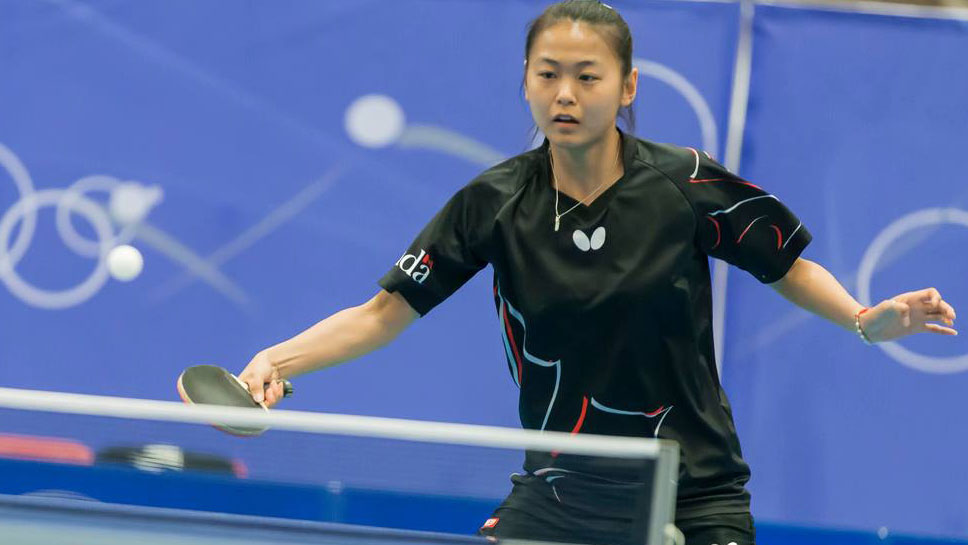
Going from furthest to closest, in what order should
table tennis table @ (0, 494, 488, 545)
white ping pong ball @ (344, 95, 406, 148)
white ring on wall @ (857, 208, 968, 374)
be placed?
white ping pong ball @ (344, 95, 406, 148) → white ring on wall @ (857, 208, 968, 374) → table tennis table @ (0, 494, 488, 545)

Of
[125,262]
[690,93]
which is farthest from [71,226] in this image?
[690,93]

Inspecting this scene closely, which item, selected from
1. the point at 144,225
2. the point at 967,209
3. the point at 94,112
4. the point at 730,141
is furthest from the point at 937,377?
the point at 94,112

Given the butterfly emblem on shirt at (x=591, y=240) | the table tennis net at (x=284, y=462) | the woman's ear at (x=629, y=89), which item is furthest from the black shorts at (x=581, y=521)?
the woman's ear at (x=629, y=89)

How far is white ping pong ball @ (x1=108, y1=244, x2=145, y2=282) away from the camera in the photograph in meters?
3.63

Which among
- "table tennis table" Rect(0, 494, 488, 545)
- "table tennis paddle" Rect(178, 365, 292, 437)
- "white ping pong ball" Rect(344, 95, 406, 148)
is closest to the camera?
"table tennis table" Rect(0, 494, 488, 545)

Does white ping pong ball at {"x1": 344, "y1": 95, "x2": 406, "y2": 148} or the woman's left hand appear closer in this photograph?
the woman's left hand

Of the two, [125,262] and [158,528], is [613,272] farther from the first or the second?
[125,262]

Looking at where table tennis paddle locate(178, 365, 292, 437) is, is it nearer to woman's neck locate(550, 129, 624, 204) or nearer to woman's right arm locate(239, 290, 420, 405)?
woman's right arm locate(239, 290, 420, 405)

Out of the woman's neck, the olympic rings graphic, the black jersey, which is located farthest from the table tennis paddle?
the olympic rings graphic

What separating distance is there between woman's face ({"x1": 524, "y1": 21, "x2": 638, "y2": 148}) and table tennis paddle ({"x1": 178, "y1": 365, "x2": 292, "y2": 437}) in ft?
2.30

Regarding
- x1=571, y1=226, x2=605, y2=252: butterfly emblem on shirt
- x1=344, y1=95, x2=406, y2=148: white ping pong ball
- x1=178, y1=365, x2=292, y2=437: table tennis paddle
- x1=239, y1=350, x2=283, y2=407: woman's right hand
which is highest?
x1=344, y1=95, x2=406, y2=148: white ping pong ball

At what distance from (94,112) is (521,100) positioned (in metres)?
1.23

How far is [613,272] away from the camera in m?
2.27

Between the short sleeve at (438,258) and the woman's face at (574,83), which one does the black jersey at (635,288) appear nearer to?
the short sleeve at (438,258)
